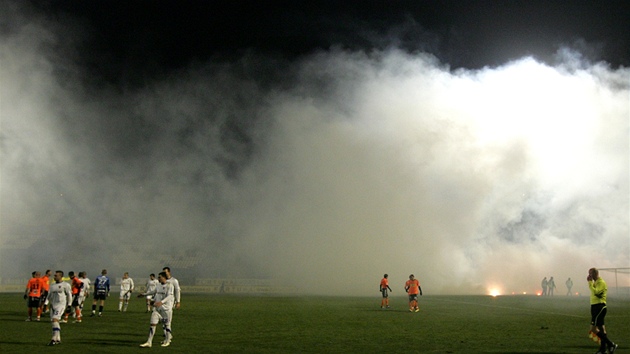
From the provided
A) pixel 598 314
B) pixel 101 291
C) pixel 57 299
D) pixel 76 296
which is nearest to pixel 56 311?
pixel 57 299

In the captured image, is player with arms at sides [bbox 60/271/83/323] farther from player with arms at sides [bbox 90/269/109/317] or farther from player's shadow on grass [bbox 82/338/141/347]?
player's shadow on grass [bbox 82/338/141/347]

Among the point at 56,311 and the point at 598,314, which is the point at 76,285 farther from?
the point at 598,314

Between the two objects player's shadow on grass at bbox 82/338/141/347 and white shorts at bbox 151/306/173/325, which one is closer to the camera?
player's shadow on grass at bbox 82/338/141/347

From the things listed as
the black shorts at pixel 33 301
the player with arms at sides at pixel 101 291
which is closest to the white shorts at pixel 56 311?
the black shorts at pixel 33 301

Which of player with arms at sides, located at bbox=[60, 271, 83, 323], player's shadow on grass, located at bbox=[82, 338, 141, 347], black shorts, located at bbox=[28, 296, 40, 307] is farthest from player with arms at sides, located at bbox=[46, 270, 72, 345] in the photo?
black shorts, located at bbox=[28, 296, 40, 307]

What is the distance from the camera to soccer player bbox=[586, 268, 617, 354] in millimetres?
13688

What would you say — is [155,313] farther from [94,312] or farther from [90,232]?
[90,232]

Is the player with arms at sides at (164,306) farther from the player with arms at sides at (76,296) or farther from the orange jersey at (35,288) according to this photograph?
the orange jersey at (35,288)

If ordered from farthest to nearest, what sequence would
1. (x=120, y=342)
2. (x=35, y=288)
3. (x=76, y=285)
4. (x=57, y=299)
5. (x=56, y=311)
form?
(x=76, y=285), (x=35, y=288), (x=57, y=299), (x=56, y=311), (x=120, y=342)

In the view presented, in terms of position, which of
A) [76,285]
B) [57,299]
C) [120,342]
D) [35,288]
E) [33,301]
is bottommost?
[120,342]

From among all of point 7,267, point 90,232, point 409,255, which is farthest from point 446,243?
point 7,267

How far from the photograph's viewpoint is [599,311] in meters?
14.2

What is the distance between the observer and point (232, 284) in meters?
59.9

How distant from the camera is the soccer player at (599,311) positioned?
44.9 feet
